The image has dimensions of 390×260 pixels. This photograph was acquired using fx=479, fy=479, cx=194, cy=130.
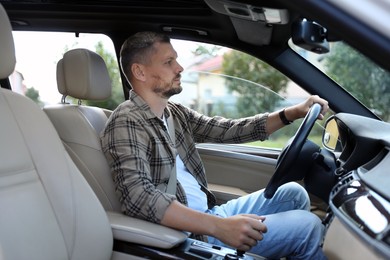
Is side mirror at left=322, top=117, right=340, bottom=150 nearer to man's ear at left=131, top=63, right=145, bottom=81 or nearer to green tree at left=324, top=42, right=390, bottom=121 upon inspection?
green tree at left=324, top=42, right=390, bottom=121

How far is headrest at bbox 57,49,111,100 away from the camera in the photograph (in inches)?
80.0

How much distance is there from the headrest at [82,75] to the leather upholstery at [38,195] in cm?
38

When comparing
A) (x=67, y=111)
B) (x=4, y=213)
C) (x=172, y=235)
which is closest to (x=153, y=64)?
(x=67, y=111)

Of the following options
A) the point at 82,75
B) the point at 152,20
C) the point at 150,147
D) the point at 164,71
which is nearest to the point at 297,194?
the point at 150,147

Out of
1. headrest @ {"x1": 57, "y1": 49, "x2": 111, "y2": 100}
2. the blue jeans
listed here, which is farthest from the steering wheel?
headrest @ {"x1": 57, "y1": 49, "x2": 111, "y2": 100}

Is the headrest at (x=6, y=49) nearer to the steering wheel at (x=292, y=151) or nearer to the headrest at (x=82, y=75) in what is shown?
the headrest at (x=82, y=75)

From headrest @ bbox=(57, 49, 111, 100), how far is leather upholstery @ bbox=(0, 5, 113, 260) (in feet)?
1.25

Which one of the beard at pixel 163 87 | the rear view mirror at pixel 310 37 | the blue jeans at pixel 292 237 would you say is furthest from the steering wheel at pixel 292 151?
the beard at pixel 163 87

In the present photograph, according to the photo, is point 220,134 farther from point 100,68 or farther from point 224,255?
point 224,255

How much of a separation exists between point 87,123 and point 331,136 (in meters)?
1.09

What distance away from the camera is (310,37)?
1.30 meters

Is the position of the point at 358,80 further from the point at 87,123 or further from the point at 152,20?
the point at 87,123

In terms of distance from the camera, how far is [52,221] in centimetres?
155

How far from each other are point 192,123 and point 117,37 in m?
0.79
